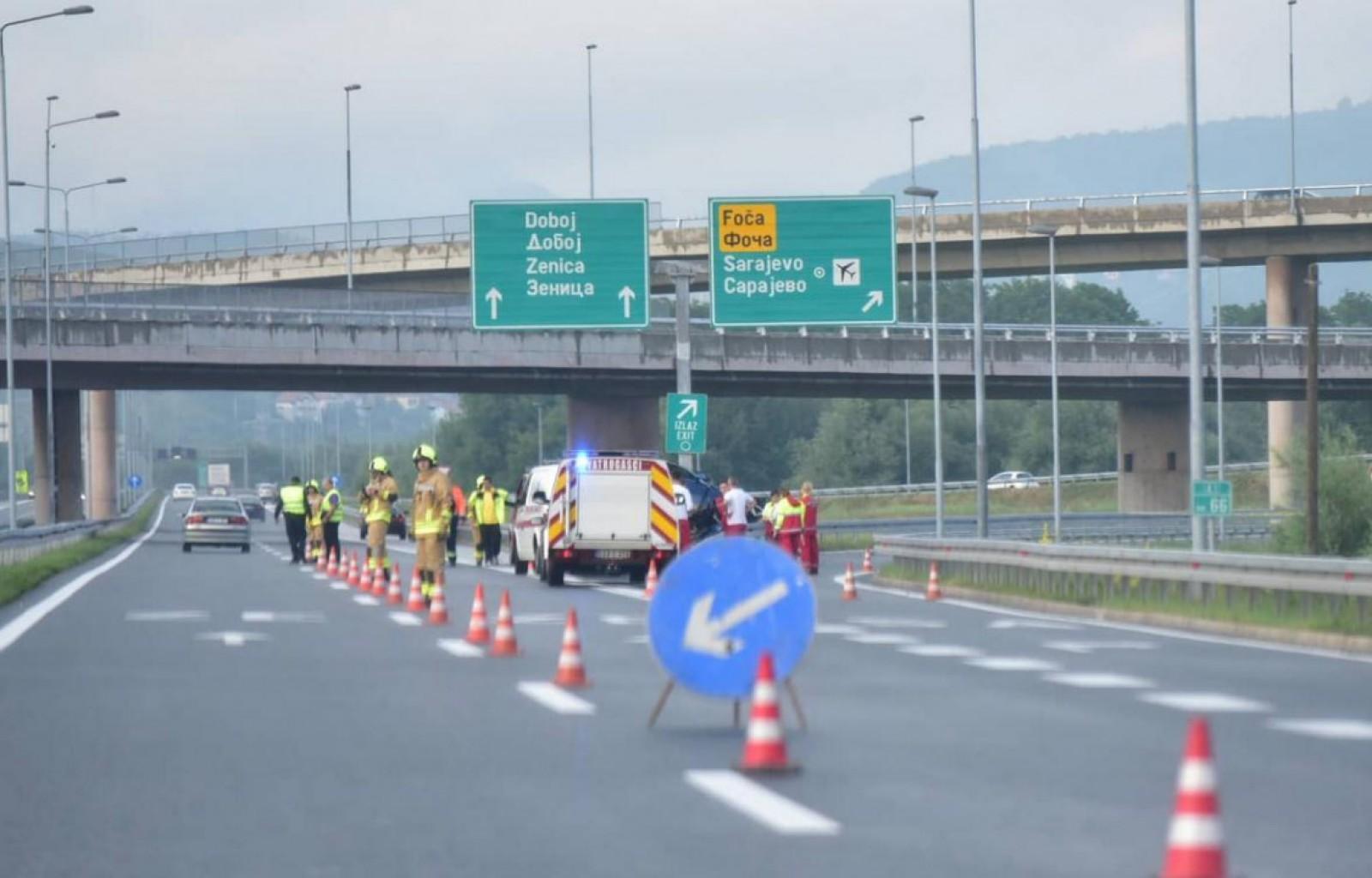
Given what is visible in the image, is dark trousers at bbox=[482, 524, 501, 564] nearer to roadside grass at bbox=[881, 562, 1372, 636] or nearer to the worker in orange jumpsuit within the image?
the worker in orange jumpsuit

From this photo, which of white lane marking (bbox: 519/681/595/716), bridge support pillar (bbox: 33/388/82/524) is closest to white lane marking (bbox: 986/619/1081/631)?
white lane marking (bbox: 519/681/595/716)

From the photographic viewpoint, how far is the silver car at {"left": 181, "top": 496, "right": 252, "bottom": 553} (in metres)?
61.2

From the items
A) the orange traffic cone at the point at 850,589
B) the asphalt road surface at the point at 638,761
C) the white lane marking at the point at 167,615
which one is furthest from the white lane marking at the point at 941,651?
the orange traffic cone at the point at 850,589

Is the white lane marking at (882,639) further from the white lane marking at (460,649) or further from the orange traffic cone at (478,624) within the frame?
the white lane marking at (460,649)

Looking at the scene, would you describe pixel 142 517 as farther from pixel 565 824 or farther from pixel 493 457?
pixel 565 824

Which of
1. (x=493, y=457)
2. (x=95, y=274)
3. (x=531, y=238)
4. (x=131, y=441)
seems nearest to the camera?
(x=531, y=238)

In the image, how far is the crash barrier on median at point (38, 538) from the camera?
41.5m

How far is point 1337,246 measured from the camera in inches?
3071

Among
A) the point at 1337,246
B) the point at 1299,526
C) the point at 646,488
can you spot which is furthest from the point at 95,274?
the point at 646,488

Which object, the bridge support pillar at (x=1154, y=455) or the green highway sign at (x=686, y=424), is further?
the bridge support pillar at (x=1154, y=455)

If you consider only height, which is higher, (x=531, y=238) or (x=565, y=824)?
(x=531, y=238)

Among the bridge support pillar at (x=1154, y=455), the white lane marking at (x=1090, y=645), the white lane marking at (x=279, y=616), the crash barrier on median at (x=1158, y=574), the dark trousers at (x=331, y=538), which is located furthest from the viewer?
the bridge support pillar at (x=1154, y=455)

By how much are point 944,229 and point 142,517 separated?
45215mm

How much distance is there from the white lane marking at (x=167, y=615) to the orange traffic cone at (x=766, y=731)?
1576 centimetres
